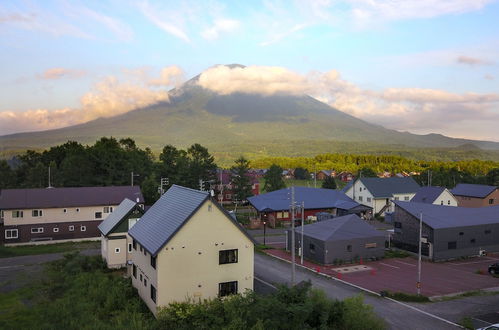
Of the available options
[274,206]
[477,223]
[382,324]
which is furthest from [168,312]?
[274,206]

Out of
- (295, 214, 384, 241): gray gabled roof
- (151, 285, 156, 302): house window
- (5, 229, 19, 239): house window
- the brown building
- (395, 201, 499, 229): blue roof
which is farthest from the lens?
the brown building

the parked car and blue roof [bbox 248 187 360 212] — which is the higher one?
blue roof [bbox 248 187 360 212]

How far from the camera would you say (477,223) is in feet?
138

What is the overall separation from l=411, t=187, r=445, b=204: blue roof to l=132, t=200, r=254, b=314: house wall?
5139 cm

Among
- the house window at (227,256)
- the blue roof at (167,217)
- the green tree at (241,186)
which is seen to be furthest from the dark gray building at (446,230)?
the green tree at (241,186)

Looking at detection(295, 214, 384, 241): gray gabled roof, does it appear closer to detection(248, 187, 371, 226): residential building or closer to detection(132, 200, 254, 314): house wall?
detection(132, 200, 254, 314): house wall

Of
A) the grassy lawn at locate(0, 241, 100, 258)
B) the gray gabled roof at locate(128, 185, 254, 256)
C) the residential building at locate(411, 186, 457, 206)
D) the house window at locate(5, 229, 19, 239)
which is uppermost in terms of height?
the gray gabled roof at locate(128, 185, 254, 256)

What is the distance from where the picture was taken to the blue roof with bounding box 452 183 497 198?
71.2 m

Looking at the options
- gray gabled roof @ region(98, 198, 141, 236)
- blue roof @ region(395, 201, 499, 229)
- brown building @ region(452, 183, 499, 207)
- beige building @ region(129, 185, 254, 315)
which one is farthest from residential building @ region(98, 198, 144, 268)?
brown building @ region(452, 183, 499, 207)

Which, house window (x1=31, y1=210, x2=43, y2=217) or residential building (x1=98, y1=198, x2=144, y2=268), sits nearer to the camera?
residential building (x1=98, y1=198, x2=144, y2=268)

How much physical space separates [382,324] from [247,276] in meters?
8.51

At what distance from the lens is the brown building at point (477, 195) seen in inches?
2800

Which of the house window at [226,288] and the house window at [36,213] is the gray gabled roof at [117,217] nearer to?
the house window at [226,288]

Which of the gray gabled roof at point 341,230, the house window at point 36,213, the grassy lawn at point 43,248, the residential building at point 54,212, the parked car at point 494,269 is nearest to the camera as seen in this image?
the parked car at point 494,269
